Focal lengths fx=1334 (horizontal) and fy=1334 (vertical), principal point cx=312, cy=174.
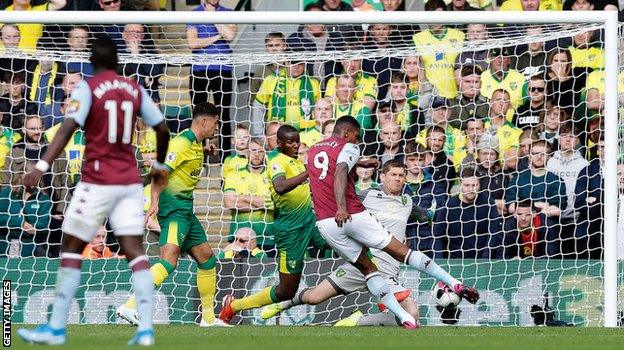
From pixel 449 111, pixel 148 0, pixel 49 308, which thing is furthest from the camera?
pixel 148 0

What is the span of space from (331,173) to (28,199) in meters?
4.13

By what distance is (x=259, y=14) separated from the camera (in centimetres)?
1266

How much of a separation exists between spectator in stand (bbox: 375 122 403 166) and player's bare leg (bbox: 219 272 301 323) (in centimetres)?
236

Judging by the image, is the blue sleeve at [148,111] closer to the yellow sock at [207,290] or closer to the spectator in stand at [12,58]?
the yellow sock at [207,290]

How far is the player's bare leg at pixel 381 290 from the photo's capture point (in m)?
11.4

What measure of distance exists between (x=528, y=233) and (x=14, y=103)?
224 inches

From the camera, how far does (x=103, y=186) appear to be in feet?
28.4

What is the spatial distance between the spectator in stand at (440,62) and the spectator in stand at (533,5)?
1.82 meters

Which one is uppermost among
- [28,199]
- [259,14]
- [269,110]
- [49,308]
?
[259,14]

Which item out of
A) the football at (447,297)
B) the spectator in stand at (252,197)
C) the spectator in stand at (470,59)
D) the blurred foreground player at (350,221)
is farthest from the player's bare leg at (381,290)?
the spectator in stand at (470,59)

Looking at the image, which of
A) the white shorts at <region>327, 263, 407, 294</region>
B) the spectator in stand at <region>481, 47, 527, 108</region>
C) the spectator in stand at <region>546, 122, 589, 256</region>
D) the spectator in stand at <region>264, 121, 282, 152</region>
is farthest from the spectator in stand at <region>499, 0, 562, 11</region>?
the white shorts at <region>327, 263, 407, 294</region>

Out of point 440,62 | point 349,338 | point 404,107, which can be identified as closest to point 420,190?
point 404,107

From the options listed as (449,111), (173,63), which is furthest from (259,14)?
(449,111)

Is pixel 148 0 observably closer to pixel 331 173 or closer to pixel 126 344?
pixel 331 173
